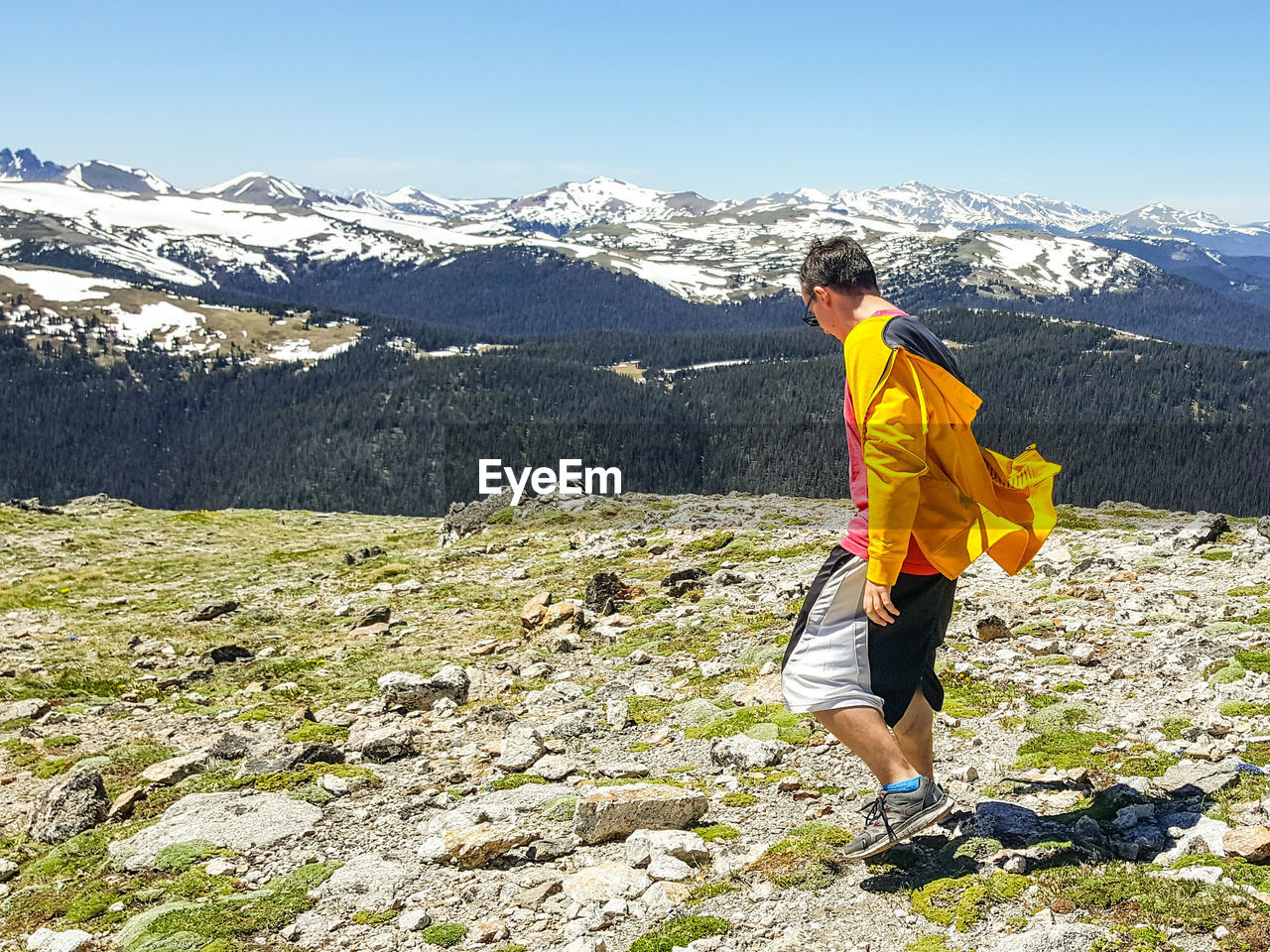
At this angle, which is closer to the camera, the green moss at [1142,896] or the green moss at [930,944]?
the green moss at [1142,896]

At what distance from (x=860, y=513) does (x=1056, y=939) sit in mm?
2876

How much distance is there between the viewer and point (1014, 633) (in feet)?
41.4

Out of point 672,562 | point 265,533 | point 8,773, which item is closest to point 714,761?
point 8,773

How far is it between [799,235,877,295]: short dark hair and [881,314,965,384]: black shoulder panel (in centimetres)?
36

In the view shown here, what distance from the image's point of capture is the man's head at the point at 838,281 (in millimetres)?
6258

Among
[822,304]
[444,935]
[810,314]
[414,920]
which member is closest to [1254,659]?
[810,314]

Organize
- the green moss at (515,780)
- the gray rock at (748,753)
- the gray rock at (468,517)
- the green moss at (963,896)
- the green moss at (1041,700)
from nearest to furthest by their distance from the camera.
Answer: the green moss at (963,896) < the gray rock at (748,753) < the green moss at (515,780) < the green moss at (1041,700) < the gray rock at (468,517)

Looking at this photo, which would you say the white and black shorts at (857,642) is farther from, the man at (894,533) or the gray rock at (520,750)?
the gray rock at (520,750)

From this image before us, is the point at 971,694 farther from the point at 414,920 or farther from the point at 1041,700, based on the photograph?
the point at 414,920

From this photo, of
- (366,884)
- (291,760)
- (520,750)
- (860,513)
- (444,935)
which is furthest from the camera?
(291,760)

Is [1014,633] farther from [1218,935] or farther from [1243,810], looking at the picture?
[1218,935]

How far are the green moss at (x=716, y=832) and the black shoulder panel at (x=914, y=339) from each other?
4.06 metres

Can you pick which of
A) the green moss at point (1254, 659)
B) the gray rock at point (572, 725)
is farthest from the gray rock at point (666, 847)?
the green moss at point (1254, 659)

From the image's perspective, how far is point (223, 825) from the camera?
8.28 m
